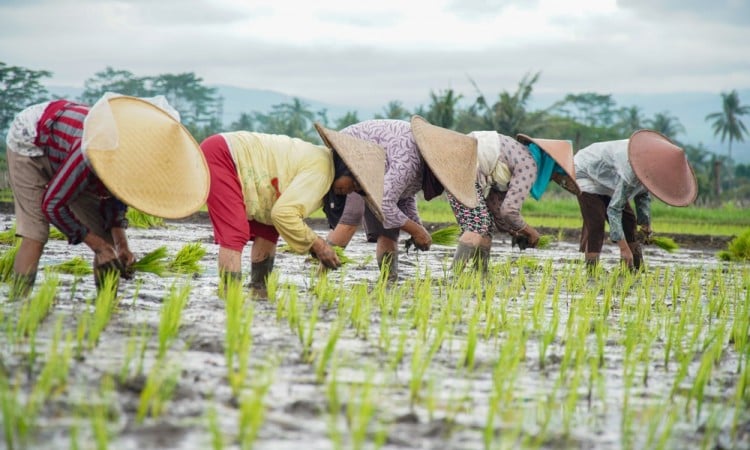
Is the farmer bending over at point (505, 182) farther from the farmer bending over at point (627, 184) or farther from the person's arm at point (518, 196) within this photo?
the farmer bending over at point (627, 184)

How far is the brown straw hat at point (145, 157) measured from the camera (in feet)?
11.0

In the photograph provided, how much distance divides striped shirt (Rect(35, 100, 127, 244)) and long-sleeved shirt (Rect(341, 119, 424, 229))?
1.46 m

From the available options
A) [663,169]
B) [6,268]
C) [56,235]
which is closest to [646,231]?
[663,169]

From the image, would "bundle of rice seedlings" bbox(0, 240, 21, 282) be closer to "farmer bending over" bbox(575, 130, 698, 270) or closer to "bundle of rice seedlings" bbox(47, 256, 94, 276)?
"bundle of rice seedlings" bbox(47, 256, 94, 276)

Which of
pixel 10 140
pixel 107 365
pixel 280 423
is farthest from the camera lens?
pixel 10 140

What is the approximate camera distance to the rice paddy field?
7.07 feet

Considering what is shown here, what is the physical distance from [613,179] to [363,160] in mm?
2839

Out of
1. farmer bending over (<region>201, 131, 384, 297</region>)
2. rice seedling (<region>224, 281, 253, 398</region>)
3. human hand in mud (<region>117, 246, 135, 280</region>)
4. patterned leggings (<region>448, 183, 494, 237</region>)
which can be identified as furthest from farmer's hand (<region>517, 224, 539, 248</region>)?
rice seedling (<region>224, 281, 253, 398</region>)

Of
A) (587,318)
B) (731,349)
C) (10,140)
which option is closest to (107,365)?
(10,140)

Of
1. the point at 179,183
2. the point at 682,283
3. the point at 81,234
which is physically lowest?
the point at 682,283

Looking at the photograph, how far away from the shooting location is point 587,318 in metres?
3.62

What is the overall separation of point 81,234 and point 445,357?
157 centimetres

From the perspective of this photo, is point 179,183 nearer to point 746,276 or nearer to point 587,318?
point 587,318

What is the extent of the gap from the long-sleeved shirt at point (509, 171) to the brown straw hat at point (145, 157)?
2.34m
